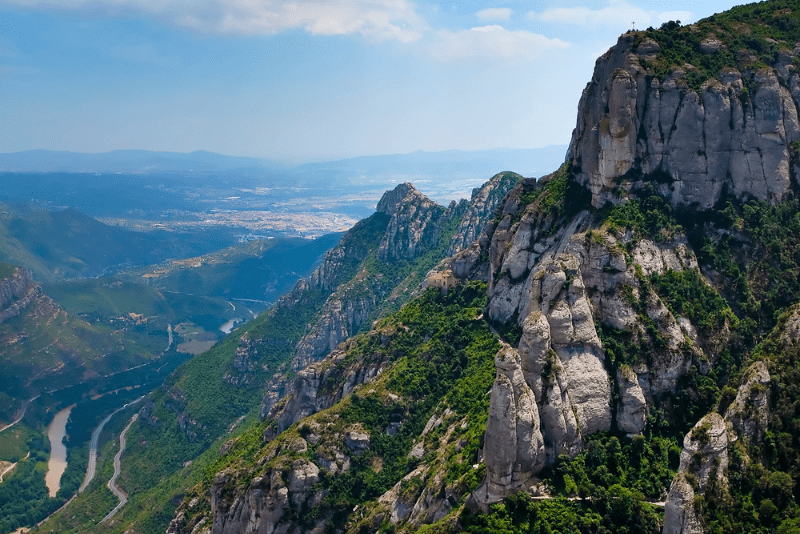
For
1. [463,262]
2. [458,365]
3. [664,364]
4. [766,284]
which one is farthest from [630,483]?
[463,262]

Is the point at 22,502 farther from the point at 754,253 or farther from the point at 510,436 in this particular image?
the point at 754,253

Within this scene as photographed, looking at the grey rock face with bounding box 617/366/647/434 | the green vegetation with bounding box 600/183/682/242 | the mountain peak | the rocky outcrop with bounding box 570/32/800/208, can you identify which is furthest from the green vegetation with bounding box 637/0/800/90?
the grey rock face with bounding box 617/366/647/434

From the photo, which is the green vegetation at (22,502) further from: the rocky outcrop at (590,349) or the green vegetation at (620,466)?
the green vegetation at (620,466)

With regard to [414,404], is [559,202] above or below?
above

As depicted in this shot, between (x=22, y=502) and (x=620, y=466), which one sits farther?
(x=22, y=502)

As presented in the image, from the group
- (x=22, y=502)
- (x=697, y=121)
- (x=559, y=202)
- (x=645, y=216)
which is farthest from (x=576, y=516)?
(x=22, y=502)

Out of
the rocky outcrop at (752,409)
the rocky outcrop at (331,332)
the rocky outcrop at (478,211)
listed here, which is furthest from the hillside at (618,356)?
the rocky outcrop at (331,332)

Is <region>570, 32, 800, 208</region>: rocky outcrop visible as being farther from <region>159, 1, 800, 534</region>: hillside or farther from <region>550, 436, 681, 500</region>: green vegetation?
<region>550, 436, 681, 500</region>: green vegetation
